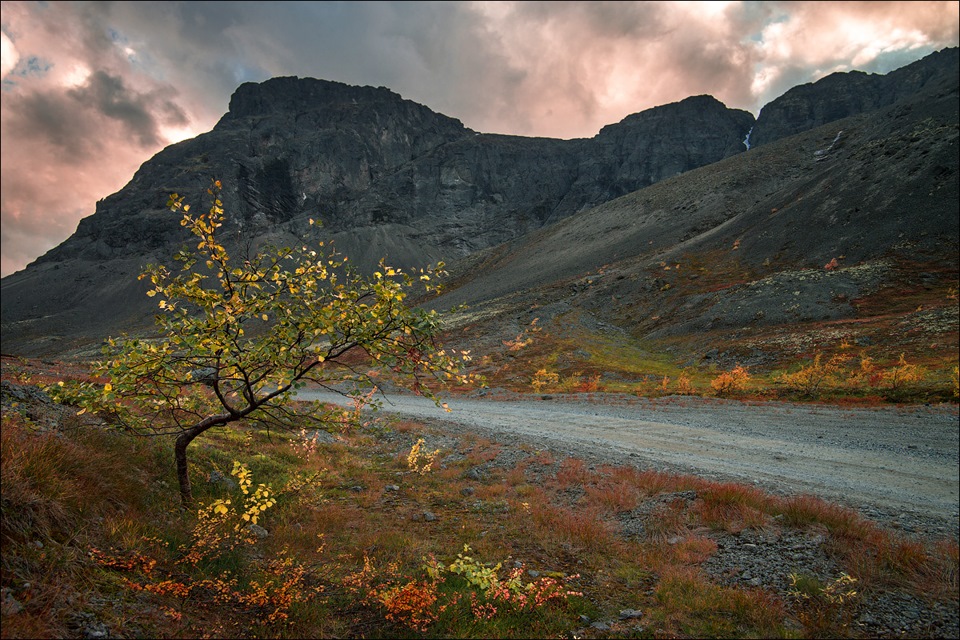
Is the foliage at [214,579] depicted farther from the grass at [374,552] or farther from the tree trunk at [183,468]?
the tree trunk at [183,468]

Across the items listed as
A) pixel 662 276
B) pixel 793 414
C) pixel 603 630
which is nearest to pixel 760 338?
pixel 793 414

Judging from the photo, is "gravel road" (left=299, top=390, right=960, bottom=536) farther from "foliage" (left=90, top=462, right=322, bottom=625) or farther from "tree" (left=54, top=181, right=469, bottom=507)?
"foliage" (left=90, top=462, right=322, bottom=625)

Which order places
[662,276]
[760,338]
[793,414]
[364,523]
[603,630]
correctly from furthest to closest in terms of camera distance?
[662,276] → [760,338] → [793,414] → [364,523] → [603,630]

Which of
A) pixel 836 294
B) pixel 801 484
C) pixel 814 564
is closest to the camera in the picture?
pixel 814 564

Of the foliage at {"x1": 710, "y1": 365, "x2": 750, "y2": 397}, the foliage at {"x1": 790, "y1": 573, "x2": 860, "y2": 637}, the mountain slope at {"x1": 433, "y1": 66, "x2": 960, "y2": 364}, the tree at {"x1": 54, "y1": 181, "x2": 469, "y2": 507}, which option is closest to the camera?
the tree at {"x1": 54, "y1": 181, "x2": 469, "y2": 507}

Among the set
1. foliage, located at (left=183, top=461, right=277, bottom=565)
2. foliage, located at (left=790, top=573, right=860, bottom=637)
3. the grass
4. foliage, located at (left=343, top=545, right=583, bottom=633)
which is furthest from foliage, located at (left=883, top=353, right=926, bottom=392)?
foliage, located at (left=183, top=461, right=277, bottom=565)

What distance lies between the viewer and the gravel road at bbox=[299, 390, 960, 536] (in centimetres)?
1080

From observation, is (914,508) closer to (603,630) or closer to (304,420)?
(603,630)

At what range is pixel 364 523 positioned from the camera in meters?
7.92

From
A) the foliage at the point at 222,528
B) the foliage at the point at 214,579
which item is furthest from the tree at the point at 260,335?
the foliage at the point at 214,579

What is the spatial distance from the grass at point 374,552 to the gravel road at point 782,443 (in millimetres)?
2591

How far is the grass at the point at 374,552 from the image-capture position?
13.4 ft

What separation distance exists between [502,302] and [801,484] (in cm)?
6258

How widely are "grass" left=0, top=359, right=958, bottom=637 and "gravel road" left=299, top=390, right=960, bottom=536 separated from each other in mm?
2591
